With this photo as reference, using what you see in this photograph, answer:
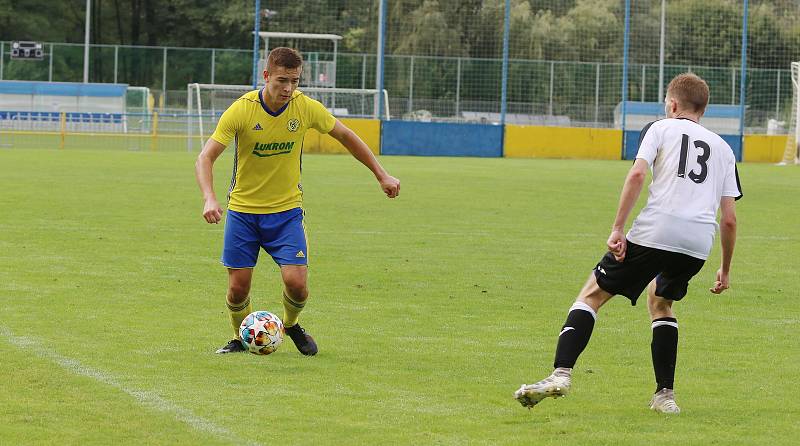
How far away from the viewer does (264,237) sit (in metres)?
7.98

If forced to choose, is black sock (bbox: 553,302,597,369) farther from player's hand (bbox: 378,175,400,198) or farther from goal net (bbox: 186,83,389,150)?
goal net (bbox: 186,83,389,150)

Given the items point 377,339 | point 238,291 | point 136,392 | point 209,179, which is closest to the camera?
point 136,392

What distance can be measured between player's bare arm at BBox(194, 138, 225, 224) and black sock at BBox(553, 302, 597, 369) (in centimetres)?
196

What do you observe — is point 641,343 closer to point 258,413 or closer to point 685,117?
point 685,117

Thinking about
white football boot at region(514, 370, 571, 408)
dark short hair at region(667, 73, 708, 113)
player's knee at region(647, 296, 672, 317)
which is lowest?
white football boot at region(514, 370, 571, 408)

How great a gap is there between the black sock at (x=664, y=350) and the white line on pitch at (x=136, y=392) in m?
2.05

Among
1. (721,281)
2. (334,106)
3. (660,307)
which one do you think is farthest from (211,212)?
(334,106)

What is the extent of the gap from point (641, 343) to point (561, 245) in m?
6.48

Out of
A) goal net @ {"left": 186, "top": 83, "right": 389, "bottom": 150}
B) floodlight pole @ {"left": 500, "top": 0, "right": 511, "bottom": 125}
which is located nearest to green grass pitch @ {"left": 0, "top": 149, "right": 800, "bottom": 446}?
goal net @ {"left": 186, "top": 83, "right": 389, "bottom": 150}

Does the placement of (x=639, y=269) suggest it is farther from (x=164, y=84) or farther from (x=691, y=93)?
(x=164, y=84)

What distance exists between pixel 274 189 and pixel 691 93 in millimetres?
2715

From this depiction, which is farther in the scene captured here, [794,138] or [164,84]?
[164,84]

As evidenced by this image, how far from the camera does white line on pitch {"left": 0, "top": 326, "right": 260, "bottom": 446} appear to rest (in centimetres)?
586

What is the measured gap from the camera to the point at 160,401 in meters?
6.46
